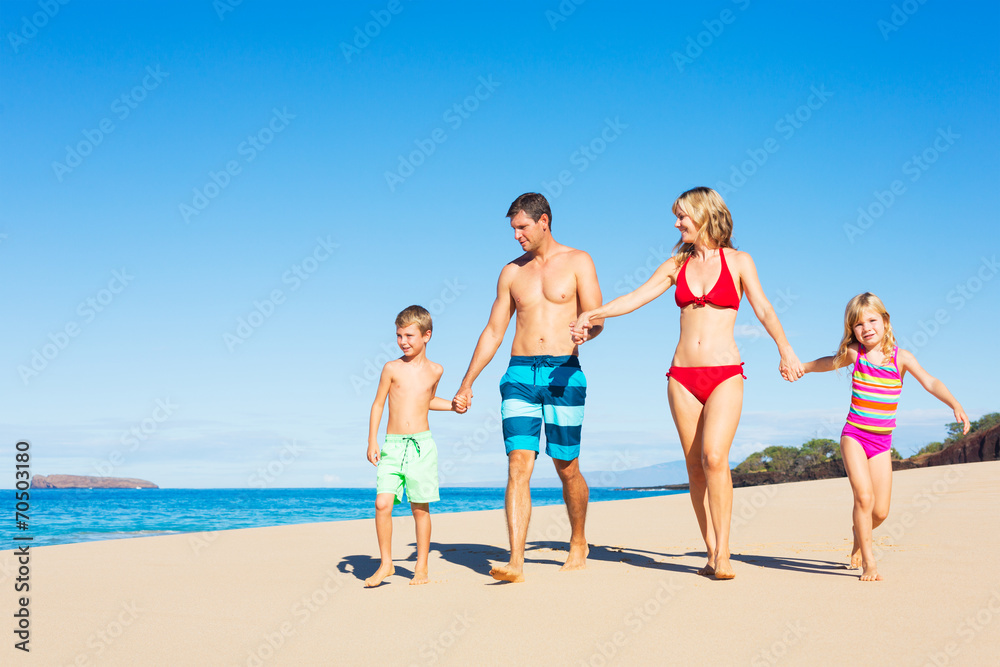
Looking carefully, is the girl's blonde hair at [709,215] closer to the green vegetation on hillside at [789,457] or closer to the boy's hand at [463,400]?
the boy's hand at [463,400]

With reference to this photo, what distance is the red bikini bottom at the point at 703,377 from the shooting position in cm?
463

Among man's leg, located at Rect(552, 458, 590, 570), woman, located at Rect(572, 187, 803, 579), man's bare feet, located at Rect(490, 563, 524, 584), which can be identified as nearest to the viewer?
man's bare feet, located at Rect(490, 563, 524, 584)

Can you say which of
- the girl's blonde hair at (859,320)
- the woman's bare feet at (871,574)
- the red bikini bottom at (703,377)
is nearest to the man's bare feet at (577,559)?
the red bikini bottom at (703,377)

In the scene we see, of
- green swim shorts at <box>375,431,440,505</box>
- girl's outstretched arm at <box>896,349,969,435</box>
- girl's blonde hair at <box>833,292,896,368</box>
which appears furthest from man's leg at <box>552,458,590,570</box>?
girl's outstretched arm at <box>896,349,969,435</box>

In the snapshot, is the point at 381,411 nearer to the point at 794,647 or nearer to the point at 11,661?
the point at 11,661

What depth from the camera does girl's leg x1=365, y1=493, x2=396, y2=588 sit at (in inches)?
187

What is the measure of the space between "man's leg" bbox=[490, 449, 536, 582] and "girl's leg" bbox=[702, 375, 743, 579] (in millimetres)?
1189

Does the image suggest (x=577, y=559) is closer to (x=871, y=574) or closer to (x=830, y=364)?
(x=871, y=574)

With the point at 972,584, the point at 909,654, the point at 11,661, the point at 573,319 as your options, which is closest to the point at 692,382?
the point at 573,319

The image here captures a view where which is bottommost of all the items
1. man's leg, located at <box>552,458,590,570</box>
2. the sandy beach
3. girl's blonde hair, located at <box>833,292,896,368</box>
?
the sandy beach

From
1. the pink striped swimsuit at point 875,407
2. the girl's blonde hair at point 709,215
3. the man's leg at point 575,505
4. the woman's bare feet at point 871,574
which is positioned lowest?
the woman's bare feet at point 871,574

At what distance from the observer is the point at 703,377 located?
467cm

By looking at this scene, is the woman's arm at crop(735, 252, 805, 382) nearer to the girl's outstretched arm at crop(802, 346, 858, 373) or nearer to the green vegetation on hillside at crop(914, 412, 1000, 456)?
the girl's outstretched arm at crop(802, 346, 858, 373)

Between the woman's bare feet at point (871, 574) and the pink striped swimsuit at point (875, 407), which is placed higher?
the pink striped swimsuit at point (875, 407)
